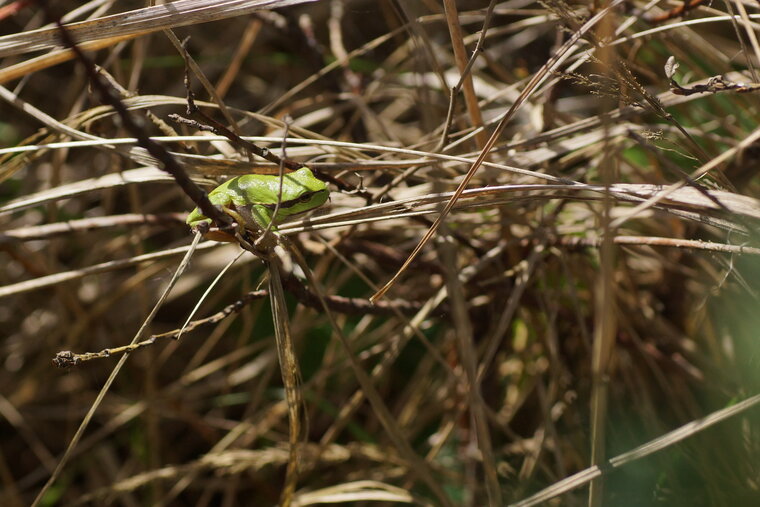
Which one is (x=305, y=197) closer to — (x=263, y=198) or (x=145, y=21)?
(x=263, y=198)

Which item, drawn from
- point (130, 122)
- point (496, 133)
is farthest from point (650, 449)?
point (130, 122)

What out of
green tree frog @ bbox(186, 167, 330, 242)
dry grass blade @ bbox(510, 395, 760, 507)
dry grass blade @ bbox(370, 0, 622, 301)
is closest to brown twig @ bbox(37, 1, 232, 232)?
green tree frog @ bbox(186, 167, 330, 242)

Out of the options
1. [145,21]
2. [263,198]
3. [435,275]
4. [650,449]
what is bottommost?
[650,449]

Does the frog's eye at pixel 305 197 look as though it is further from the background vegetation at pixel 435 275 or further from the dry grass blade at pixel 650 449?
the dry grass blade at pixel 650 449

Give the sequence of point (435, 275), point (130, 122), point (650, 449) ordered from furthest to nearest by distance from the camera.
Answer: point (435, 275) → point (650, 449) → point (130, 122)

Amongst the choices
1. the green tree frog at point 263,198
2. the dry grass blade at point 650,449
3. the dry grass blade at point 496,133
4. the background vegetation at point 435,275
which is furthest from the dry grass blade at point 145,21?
the dry grass blade at point 650,449

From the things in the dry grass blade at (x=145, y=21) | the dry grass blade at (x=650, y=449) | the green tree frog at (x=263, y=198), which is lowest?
the dry grass blade at (x=650, y=449)
